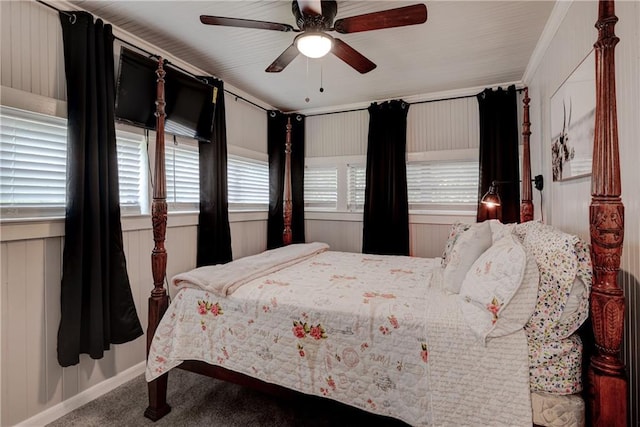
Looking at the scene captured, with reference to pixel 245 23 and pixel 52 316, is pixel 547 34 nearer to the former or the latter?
pixel 245 23

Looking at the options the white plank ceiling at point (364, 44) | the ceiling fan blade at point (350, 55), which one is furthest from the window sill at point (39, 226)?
the ceiling fan blade at point (350, 55)

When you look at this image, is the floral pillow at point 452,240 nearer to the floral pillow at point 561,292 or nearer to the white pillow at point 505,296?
the white pillow at point 505,296

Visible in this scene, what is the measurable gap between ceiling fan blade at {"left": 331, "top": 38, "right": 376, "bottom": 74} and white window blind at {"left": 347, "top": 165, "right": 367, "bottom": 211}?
Result: 191 cm

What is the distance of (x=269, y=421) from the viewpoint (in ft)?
6.03

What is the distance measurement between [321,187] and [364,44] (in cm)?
208

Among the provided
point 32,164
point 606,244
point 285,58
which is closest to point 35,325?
point 32,164

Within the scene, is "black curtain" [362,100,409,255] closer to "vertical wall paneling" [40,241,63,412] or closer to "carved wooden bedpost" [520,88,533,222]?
"carved wooden bedpost" [520,88,533,222]

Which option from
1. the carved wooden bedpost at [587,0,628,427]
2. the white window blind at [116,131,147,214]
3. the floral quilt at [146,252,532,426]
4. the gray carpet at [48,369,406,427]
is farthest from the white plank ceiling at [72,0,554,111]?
the gray carpet at [48,369,406,427]

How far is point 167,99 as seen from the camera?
2.56 meters

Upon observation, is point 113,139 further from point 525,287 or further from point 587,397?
point 587,397

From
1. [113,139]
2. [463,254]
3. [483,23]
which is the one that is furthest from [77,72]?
[483,23]

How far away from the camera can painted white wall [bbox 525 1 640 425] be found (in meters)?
1.30

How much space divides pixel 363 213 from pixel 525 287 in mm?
2666

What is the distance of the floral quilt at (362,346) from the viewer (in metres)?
1.25
